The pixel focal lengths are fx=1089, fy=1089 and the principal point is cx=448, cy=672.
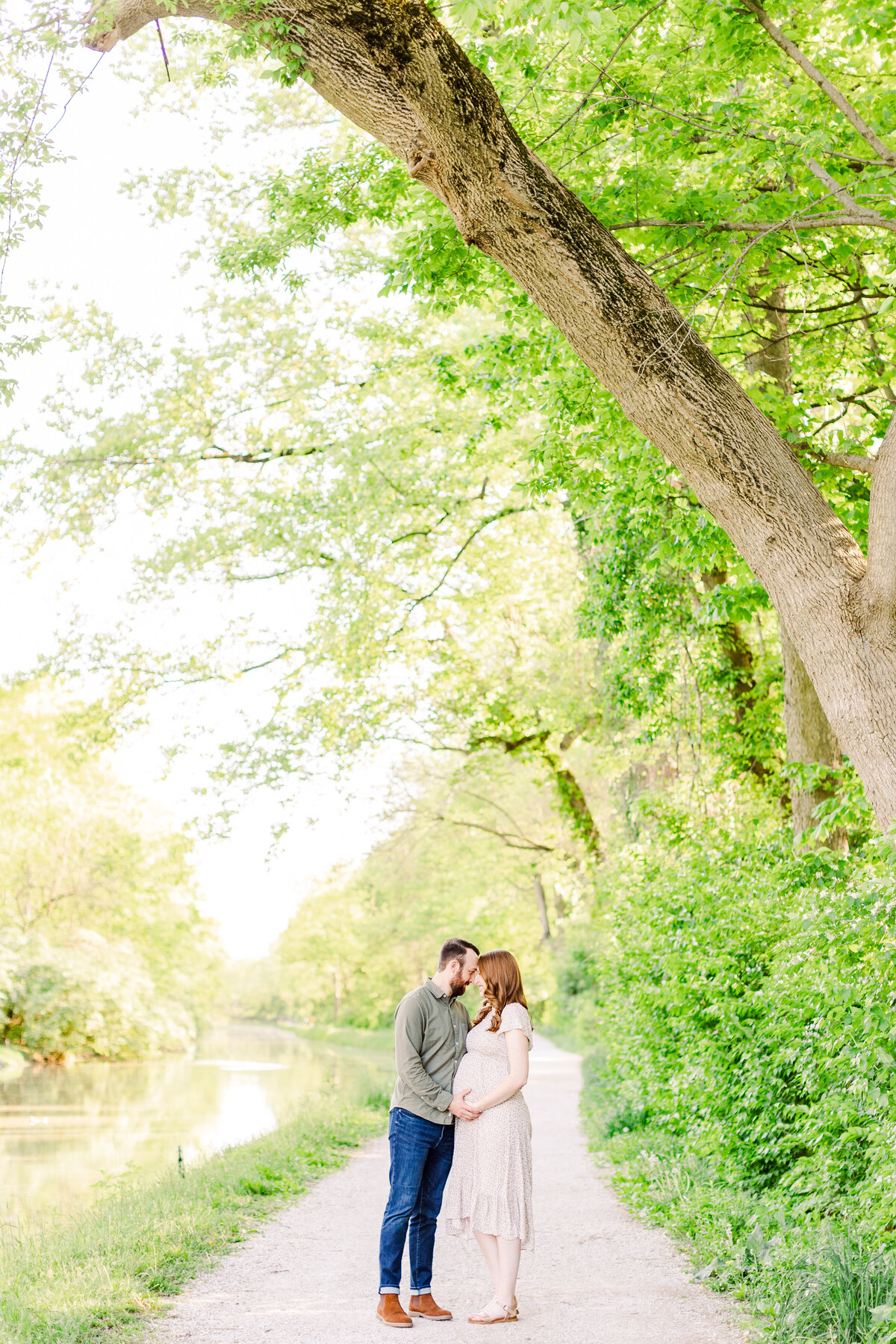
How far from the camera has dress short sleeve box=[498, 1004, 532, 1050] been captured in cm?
554

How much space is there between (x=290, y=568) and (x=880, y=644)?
13.1 metres

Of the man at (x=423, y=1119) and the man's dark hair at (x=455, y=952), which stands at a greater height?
the man's dark hair at (x=455, y=952)

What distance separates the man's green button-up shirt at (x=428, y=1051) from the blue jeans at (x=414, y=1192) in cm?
7

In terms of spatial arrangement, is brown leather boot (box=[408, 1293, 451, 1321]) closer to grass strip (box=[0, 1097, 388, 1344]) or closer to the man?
the man

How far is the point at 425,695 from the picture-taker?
66.8 ft

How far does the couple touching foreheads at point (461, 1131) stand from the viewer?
5480mm

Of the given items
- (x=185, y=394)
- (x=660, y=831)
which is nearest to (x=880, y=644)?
(x=660, y=831)

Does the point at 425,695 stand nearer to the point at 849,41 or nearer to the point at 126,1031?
the point at 849,41

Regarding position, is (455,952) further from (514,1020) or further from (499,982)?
(514,1020)

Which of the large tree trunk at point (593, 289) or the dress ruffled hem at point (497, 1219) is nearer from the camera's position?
the large tree trunk at point (593, 289)

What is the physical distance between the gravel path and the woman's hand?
41.6 inches

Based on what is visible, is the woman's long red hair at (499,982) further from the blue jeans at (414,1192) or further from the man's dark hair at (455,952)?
the blue jeans at (414,1192)

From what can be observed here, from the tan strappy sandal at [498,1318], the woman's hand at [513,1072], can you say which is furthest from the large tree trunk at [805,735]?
the tan strappy sandal at [498,1318]

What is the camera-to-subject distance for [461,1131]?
5.67 metres
